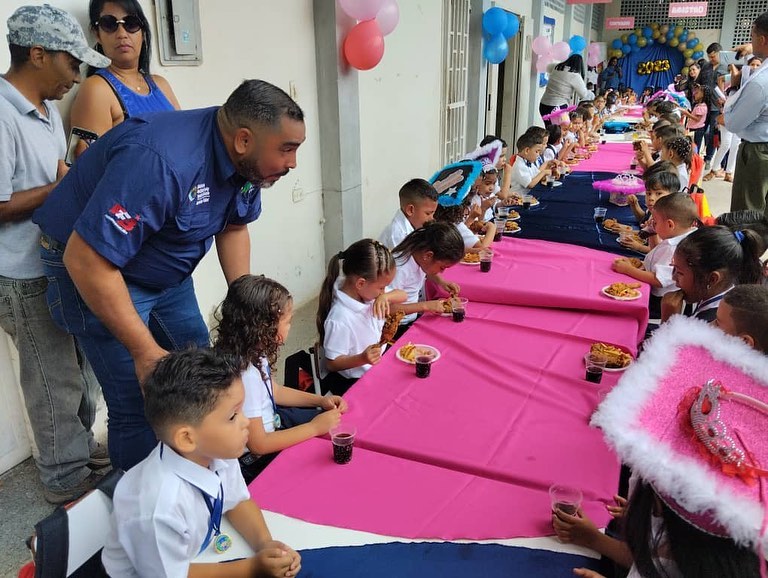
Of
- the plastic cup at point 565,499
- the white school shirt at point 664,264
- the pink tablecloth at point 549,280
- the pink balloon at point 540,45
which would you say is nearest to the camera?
the plastic cup at point 565,499

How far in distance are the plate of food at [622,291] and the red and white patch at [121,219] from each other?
2.12 meters

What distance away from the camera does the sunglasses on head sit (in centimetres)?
234

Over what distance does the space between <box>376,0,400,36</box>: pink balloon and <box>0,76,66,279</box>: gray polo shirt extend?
3129 millimetres

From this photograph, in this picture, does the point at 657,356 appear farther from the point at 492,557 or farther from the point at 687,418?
the point at 492,557

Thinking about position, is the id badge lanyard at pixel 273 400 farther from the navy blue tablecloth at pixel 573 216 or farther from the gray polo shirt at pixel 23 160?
the navy blue tablecloth at pixel 573 216

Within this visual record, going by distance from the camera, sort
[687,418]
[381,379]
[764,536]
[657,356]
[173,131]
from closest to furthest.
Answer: [764,536]
[687,418]
[657,356]
[173,131]
[381,379]

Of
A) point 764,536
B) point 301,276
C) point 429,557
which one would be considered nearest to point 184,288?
point 429,557

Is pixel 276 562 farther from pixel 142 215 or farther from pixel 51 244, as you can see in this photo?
pixel 51 244

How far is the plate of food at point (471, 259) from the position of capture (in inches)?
128

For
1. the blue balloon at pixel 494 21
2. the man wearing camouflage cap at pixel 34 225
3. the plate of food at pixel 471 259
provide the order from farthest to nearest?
1. the blue balloon at pixel 494 21
2. the plate of food at pixel 471 259
3. the man wearing camouflage cap at pixel 34 225

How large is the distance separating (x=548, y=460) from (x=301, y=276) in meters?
3.27

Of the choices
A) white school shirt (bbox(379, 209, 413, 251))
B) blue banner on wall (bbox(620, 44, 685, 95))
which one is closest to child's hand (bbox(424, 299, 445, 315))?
white school shirt (bbox(379, 209, 413, 251))

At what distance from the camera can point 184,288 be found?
208 cm

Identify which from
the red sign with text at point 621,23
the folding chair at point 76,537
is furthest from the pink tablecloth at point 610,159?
the red sign with text at point 621,23
